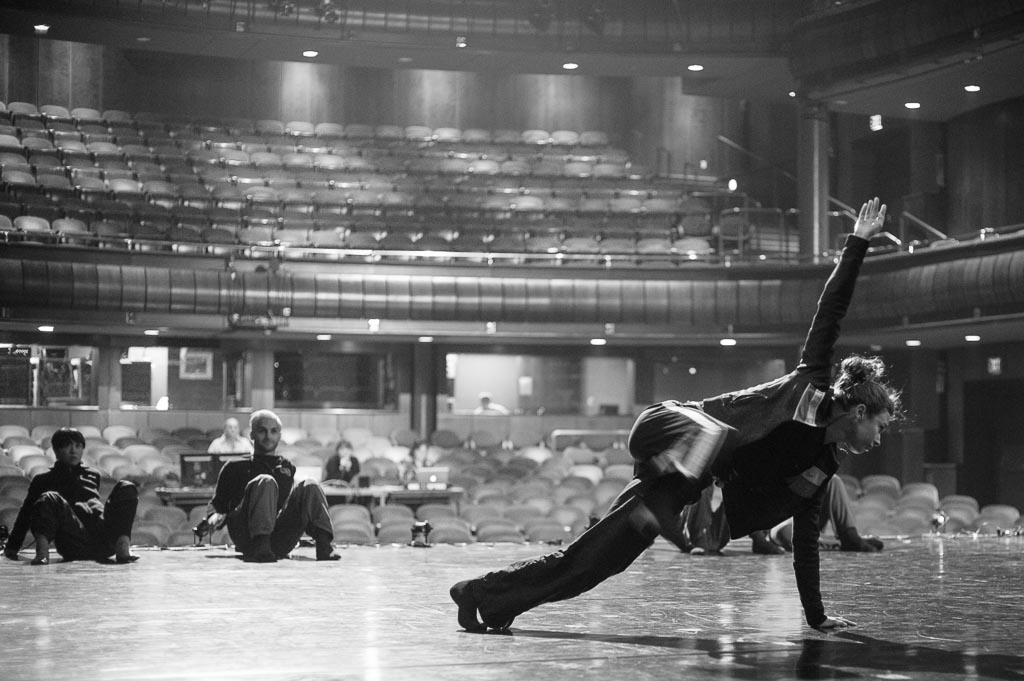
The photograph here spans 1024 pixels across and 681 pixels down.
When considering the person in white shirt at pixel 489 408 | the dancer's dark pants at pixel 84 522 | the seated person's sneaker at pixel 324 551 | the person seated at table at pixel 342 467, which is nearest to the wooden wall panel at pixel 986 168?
the person in white shirt at pixel 489 408

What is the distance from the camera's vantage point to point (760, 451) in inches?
155

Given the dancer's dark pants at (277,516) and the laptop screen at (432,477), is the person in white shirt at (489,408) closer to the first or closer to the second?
the laptop screen at (432,477)

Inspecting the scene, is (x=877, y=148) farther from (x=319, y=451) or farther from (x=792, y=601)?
(x=792, y=601)

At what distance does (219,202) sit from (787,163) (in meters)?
8.48

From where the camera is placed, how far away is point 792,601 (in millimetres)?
5113

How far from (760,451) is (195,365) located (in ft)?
46.9

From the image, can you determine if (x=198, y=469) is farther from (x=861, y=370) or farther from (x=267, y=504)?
(x=861, y=370)

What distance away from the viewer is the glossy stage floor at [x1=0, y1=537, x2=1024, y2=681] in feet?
11.5

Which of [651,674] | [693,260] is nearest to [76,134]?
[693,260]

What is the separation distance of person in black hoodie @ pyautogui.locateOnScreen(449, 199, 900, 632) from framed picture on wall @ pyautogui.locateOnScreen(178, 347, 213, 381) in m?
13.8

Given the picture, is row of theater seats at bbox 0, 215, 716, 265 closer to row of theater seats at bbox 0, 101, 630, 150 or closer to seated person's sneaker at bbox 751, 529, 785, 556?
row of theater seats at bbox 0, 101, 630, 150

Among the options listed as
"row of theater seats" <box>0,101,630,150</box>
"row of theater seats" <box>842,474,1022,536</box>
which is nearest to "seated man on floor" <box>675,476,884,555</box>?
"row of theater seats" <box>842,474,1022,536</box>

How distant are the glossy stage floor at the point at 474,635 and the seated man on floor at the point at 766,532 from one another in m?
0.61

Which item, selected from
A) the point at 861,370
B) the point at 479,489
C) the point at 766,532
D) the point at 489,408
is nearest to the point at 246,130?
the point at 489,408
